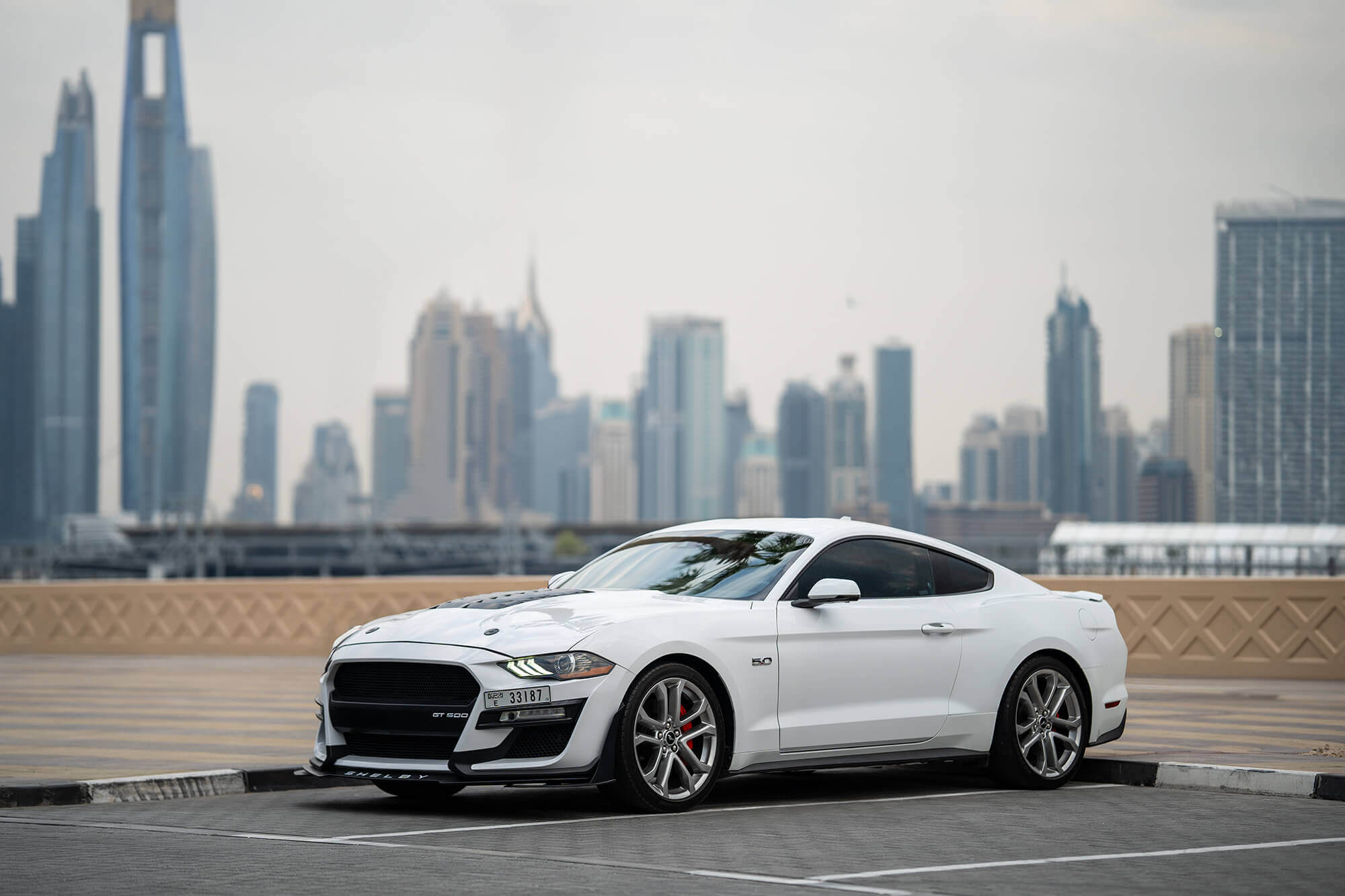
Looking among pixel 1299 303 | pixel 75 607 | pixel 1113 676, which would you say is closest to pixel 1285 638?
pixel 1113 676

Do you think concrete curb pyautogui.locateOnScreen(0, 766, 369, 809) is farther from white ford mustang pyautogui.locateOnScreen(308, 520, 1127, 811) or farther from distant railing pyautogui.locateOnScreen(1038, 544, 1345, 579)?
distant railing pyautogui.locateOnScreen(1038, 544, 1345, 579)

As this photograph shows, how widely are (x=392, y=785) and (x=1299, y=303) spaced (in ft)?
641

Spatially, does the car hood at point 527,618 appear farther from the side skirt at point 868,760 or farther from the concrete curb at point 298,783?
the concrete curb at point 298,783

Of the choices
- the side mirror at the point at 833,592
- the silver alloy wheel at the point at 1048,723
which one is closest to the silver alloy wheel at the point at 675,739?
A: the side mirror at the point at 833,592

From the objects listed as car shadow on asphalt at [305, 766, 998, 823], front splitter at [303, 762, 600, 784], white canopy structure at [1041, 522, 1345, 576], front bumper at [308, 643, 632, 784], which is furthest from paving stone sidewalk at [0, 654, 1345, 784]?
white canopy structure at [1041, 522, 1345, 576]

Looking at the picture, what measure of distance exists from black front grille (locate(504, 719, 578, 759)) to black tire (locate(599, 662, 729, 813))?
26cm

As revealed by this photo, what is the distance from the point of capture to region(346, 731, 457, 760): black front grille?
8.20 m

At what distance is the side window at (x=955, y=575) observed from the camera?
9758mm

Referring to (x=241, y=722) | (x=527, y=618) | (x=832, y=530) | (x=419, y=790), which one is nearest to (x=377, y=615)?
(x=241, y=722)

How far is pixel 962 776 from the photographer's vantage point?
10500 millimetres

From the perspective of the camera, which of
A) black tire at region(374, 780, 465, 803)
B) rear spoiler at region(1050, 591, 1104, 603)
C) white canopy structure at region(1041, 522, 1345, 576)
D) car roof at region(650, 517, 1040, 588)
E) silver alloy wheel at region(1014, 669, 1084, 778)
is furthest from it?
white canopy structure at region(1041, 522, 1345, 576)

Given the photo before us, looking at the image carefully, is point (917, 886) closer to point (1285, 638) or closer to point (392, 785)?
point (392, 785)

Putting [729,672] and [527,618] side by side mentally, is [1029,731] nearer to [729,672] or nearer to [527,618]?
[729,672]

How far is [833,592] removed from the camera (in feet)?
28.8
